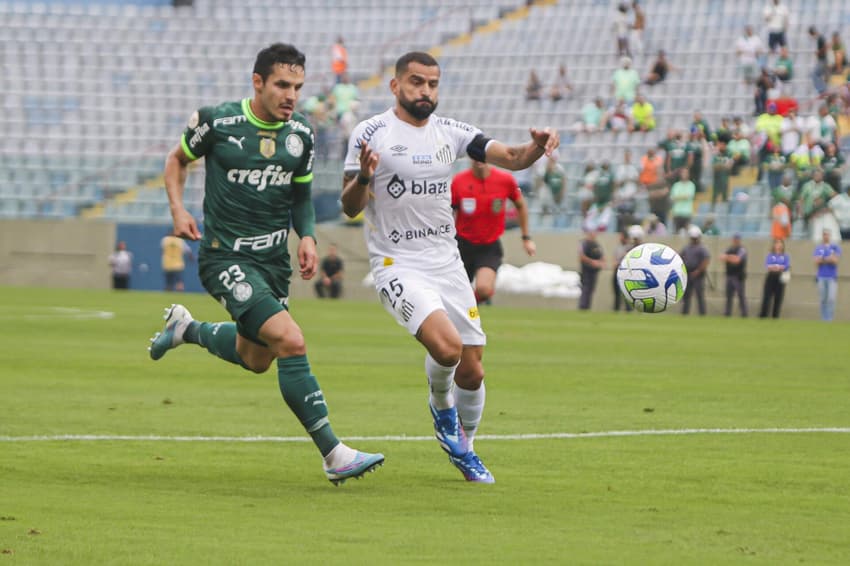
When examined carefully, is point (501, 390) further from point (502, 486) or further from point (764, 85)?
point (764, 85)

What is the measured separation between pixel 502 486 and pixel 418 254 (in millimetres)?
1474

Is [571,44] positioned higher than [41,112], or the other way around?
[571,44]

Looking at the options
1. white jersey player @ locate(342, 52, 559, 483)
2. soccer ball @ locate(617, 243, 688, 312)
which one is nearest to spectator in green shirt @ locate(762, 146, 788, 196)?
soccer ball @ locate(617, 243, 688, 312)

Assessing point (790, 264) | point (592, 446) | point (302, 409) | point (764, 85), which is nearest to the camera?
point (302, 409)

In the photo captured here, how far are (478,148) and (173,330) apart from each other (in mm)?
2391

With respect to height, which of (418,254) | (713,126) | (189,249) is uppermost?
(418,254)

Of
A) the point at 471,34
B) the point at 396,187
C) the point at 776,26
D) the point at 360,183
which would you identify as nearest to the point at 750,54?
the point at 776,26

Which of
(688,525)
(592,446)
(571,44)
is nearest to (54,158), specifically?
(571,44)

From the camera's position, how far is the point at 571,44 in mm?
42656

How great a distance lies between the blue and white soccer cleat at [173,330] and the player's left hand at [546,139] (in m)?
2.75

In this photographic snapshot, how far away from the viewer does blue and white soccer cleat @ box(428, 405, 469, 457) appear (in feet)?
28.3

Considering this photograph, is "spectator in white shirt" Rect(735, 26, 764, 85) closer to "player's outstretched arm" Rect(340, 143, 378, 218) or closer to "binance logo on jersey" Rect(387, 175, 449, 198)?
"binance logo on jersey" Rect(387, 175, 449, 198)

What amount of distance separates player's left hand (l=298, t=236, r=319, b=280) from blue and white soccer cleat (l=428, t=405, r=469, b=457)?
1.07m

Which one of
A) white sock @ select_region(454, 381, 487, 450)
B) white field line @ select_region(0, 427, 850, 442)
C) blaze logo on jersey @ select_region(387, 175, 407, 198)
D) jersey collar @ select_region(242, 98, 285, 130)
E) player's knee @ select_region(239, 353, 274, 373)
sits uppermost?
jersey collar @ select_region(242, 98, 285, 130)
